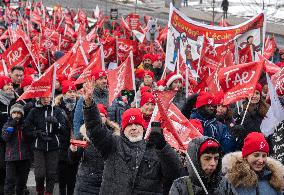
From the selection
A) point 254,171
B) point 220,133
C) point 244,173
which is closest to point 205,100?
point 220,133

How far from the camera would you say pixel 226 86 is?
7.71 meters

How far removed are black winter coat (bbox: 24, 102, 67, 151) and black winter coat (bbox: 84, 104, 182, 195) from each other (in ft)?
9.26

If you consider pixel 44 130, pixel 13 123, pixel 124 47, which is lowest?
pixel 124 47

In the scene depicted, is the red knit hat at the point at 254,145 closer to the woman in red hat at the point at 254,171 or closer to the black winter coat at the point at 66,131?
the woman in red hat at the point at 254,171

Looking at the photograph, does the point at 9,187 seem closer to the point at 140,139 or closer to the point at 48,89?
the point at 48,89

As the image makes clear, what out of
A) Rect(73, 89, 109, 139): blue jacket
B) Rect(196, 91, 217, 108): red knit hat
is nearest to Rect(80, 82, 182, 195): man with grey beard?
Rect(73, 89, 109, 139): blue jacket

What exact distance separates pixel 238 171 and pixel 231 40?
5.52 metres

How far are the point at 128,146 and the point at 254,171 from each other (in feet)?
3.17

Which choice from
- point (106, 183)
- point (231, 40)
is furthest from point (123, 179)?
point (231, 40)

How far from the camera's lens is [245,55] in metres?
10.4

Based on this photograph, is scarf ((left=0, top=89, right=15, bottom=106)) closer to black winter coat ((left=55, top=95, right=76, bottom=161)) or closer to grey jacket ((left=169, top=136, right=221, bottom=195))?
black winter coat ((left=55, top=95, right=76, bottom=161))

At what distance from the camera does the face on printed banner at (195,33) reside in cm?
1038

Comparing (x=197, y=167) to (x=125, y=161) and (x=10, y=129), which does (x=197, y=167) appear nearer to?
(x=125, y=161)

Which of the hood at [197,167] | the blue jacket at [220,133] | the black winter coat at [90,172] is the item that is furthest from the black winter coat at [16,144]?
the hood at [197,167]
